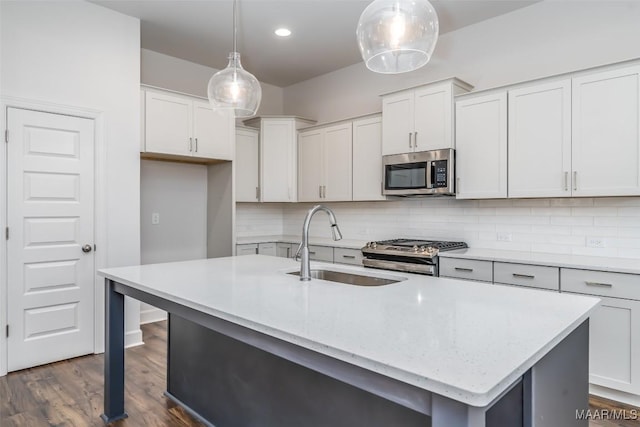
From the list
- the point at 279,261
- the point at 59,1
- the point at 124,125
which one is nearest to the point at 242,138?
the point at 124,125

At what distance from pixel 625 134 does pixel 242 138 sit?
370 cm

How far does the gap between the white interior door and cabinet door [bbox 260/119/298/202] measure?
2021 mm

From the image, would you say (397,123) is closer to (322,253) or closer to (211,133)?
(322,253)

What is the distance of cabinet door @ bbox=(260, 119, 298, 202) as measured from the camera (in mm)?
5008

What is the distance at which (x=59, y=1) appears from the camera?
3219 millimetres

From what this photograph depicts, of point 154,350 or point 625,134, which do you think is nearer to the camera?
point 625,134

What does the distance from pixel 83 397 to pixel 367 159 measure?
10.5 feet

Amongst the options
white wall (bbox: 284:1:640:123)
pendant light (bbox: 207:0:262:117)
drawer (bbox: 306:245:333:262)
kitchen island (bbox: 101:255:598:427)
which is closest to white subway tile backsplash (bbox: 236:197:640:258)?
drawer (bbox: 306:245:333:262)

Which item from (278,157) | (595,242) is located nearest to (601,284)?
(595,242)

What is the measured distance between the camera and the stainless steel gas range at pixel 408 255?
11.2 ft

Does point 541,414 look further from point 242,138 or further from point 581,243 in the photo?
point 242,138

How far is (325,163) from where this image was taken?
4.76 metres

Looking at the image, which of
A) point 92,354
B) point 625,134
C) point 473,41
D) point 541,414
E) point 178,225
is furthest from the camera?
point 178,225

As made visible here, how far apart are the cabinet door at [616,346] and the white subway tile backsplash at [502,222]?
25.3 inches
